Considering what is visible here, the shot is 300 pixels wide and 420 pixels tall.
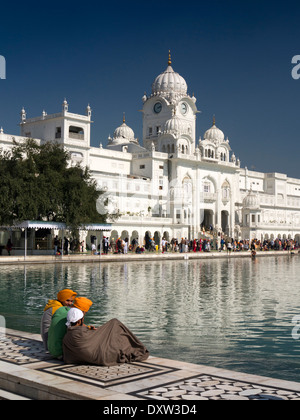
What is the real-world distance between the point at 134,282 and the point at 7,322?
26.0ft

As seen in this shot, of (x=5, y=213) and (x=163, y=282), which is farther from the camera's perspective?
(x=5, y=213)

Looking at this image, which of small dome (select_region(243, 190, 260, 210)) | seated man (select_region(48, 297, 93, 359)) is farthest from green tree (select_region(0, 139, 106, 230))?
small dome (select_region(243, 190, 260, 210))

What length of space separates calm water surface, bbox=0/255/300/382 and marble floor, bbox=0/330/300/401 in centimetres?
134

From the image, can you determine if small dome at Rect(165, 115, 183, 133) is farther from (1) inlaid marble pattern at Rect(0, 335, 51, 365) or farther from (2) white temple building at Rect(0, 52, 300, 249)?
(1) inlaid marble pattern at Rect(0, 335, 51, 365)

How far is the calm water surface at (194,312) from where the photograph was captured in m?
7.63

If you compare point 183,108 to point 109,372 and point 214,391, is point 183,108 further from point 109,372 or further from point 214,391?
point 214,391

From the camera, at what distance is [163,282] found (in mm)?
17547

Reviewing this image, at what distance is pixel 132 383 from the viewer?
5.20 meters

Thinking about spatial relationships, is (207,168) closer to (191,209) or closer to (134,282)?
(191,209)

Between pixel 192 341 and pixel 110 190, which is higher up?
pixel 110 190

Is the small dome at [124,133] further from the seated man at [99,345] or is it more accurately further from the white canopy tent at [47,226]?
the seated man at [99,345]

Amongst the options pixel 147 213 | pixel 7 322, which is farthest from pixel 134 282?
pixel 147 213

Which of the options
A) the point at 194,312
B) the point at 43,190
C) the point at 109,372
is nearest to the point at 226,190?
the point at 43,190
